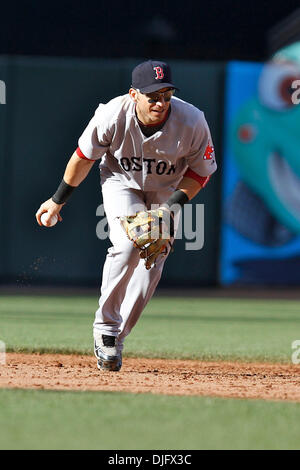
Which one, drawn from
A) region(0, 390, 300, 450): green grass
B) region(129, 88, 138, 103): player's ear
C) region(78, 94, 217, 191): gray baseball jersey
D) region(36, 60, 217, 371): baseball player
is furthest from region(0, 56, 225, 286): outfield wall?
region(0, 390, 300, 450): green grass

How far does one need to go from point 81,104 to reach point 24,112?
69 cm

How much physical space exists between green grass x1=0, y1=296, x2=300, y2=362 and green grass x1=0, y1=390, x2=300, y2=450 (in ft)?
6.84

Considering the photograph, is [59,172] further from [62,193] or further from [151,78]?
[151,78]

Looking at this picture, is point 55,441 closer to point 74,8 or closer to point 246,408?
point 246,408

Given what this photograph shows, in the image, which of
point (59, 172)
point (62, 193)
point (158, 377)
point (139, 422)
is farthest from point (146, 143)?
point (59, 172)

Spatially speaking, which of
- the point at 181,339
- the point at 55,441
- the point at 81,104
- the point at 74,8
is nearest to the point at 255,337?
the point at 181,339

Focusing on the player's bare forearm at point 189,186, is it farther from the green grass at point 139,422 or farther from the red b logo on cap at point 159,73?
the green grass at point 139,422

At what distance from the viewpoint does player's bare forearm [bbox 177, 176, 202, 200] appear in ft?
15.4

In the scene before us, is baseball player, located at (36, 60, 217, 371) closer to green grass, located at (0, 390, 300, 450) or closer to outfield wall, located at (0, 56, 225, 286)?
green grass, located at (0, 390, 300, 450)

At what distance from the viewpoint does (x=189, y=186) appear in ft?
15.4

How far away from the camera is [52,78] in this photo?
37.8ft

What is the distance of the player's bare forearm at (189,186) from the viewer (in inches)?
184

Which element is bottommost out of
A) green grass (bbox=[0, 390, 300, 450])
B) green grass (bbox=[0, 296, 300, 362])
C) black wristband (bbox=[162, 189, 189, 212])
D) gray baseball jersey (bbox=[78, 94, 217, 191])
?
green grass (bbox=[0, 296, 300, 362])

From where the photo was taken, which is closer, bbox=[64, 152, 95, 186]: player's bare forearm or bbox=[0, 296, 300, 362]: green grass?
bbox=[64, 152, 95, 186]: player's bare forearm
